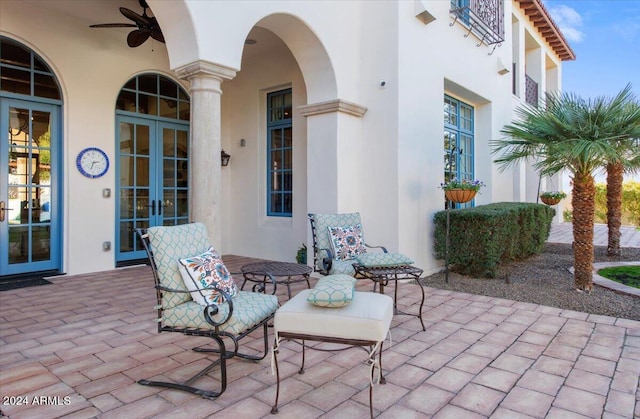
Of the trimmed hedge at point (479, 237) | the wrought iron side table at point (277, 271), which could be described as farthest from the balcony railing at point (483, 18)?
the wrought iron side table at point (277, 271)

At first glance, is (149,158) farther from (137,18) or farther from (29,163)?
(137,18)

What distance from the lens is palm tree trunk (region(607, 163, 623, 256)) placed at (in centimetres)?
695

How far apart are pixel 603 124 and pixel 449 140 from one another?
2.99m

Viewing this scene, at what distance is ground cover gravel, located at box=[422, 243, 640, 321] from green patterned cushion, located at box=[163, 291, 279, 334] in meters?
3.23

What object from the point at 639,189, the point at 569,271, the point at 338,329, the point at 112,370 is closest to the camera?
the point at 338,329

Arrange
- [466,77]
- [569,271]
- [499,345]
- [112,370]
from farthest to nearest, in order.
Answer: [466,77], [569,271], [499,345], [112,370]

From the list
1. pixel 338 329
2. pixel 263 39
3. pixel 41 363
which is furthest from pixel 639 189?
pixel 41 363

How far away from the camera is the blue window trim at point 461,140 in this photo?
24.0 feet

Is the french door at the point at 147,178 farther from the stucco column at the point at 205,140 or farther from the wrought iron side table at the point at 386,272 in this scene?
the wrought iron side table at the point at 386,272

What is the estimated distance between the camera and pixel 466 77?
7.14 meters

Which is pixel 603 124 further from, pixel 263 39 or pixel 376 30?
pixel 263 39

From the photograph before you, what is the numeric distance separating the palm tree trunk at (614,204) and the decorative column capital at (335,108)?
443 cm

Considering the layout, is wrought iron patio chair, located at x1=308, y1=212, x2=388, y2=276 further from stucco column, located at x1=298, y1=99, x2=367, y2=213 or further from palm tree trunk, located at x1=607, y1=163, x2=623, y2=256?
palm tree trunk, located at x1=607, y1=163, x2=623, y2=256

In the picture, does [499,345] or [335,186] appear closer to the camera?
[499,345]
